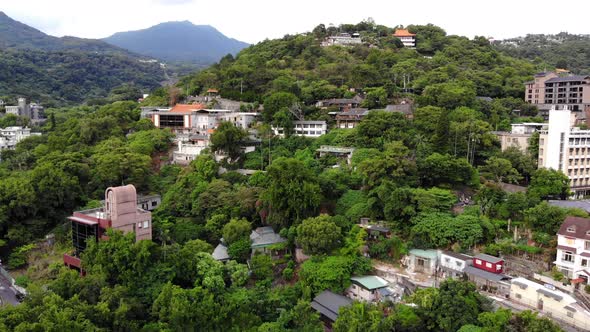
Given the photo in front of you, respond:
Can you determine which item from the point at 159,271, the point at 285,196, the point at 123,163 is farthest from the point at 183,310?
the point at 123,163

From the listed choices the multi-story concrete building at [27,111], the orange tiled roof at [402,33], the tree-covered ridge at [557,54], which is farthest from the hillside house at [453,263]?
the multi-story concrete building at [27,111]

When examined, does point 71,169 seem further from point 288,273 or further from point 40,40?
point 40,40

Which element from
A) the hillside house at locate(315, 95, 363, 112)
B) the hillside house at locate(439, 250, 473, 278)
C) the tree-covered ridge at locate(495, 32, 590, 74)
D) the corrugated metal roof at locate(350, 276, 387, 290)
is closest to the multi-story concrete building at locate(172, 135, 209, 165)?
the hillside house at locate(315, 95, 363, 112)

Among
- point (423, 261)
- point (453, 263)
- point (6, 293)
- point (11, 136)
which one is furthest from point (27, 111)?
point (453, 263)

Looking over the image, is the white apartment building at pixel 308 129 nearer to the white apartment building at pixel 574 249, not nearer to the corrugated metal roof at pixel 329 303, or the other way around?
the corrugated metal roof at pixel 329 303

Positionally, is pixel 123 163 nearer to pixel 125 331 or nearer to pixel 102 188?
pixel 102 188
